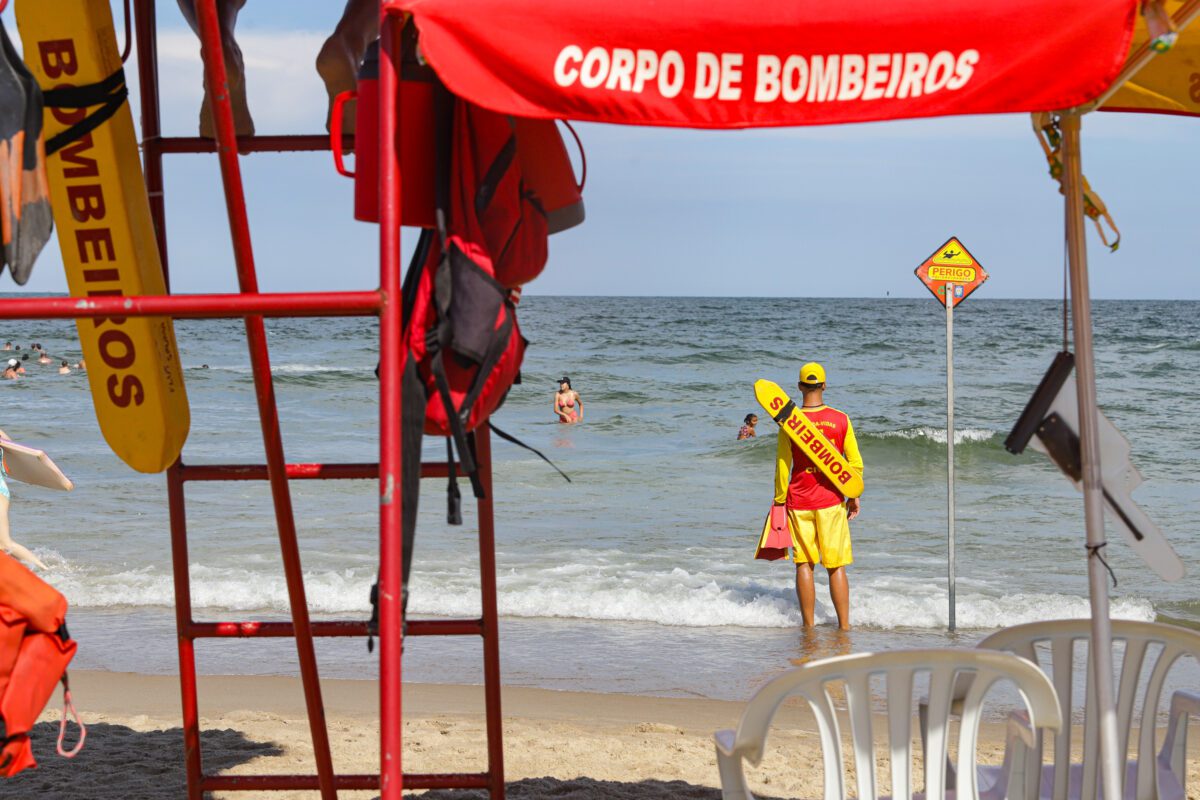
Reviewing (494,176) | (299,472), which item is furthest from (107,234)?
(494,176)

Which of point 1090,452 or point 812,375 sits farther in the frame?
point 812,375

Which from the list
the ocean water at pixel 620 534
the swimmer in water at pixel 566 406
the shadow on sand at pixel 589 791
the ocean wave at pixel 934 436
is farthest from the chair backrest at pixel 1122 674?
the swimmer in water at pixel 566 406

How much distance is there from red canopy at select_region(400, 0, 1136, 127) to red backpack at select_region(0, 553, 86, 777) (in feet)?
4.37

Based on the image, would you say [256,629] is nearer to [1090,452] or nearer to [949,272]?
[1090,452]

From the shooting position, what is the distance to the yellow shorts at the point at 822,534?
8.55 meters

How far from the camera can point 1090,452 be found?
9.52 ft

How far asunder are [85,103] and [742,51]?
5.72 ft

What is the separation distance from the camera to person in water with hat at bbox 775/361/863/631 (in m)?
8.48

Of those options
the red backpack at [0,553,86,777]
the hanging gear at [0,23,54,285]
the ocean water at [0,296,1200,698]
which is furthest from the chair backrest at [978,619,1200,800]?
the ocean water at [0,296,1200,698]

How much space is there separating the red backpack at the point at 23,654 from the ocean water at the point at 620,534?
4948mm

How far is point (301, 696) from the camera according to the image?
22.9 feet

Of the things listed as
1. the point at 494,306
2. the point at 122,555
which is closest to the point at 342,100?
the point at 494,306

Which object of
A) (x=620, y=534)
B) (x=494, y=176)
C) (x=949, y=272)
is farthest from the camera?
(x=620, y=534)

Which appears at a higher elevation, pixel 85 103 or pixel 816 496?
pixel 85 103
